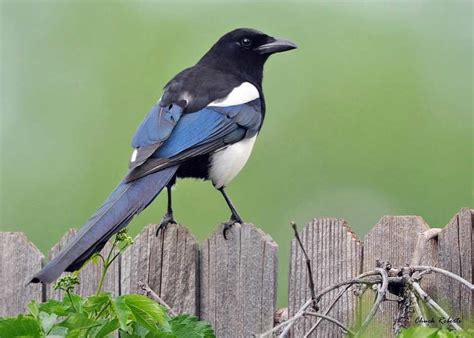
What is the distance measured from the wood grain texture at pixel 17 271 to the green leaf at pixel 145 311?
92 centimetres

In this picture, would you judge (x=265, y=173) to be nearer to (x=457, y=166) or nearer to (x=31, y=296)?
(x=457, y=166)

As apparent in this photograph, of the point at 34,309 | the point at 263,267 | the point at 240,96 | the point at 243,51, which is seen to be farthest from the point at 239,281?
the point at 243,51

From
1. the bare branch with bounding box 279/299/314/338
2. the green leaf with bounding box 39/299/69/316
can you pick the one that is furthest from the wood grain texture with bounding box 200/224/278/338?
the green leaf with bounding box 39/299/69/316

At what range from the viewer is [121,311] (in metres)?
2.53

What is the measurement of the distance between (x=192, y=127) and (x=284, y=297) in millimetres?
1252

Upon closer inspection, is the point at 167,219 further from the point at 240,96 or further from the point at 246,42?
the point at 246,42

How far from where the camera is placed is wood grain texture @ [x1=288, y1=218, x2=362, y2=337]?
3.01 meters

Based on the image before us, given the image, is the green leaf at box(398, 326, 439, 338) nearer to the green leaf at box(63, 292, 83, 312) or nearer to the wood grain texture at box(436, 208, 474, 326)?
the wood grain texture at box(436, 208, 474, 326)

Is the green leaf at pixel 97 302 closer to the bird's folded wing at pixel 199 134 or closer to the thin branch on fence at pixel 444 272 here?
the thin branch on fence at pixel 444 272

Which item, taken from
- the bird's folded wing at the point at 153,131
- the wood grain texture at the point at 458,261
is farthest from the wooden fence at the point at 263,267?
the bird's folded wing at the point at 153,131

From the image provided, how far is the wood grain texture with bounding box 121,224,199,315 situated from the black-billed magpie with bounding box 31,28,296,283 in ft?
0.21

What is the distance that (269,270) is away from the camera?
3082 mm

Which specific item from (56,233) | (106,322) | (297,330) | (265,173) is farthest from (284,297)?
(106,322)

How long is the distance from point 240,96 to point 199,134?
1.32 ft
